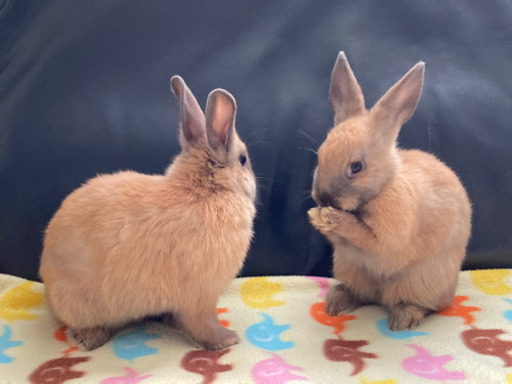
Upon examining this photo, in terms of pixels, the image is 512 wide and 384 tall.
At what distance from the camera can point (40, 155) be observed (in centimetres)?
176

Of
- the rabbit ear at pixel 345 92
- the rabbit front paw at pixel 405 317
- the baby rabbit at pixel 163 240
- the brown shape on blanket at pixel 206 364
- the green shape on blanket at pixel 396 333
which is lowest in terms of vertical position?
the brown shape on blanket at pixel 206 364

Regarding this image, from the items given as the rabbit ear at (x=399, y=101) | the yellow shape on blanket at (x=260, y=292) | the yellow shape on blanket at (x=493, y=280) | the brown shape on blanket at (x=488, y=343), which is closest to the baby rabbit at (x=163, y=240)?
the yellow shape on blanket at (x=260, y=292)

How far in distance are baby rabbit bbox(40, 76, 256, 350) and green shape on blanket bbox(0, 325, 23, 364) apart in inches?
5.7

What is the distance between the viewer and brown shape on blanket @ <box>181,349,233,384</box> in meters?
1.32

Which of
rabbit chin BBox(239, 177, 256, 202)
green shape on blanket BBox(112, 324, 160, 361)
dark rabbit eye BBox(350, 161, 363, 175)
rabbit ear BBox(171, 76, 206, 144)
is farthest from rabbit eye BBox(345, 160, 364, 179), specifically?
green shape on blanket BBox(112, 324, 160, 361)

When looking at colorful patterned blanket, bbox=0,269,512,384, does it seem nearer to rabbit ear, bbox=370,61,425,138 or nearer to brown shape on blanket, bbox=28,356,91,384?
brown shape on blanket, bbox=28,356,91,384

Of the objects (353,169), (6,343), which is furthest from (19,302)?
(353,169)

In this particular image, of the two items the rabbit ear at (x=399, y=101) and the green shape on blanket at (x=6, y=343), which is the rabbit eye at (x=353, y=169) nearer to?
the rabbit ear at (x=399, y=101)

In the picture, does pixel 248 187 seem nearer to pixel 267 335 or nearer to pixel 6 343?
pixel 267 335

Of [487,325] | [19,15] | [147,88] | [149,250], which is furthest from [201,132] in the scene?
[487,325]

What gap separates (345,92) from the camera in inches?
60.0

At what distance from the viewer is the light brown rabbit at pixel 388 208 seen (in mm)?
1396

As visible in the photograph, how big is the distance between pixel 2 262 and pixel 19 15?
761 millimetres

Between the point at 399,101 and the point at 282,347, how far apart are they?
26.6 inches
